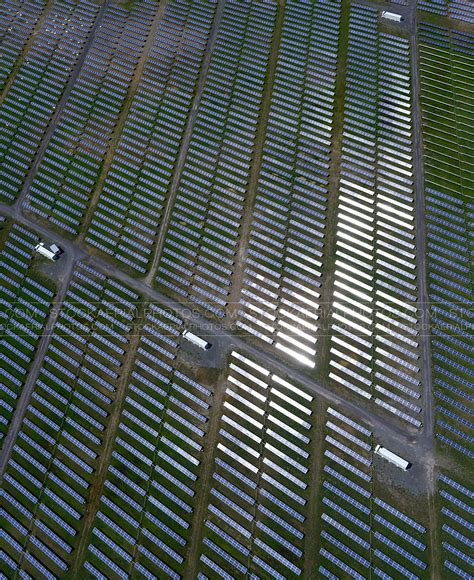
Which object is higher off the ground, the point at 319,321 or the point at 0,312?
the point at 319,321

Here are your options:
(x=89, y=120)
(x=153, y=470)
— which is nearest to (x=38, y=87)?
(x=89, y=120)

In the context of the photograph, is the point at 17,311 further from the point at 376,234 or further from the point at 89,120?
the point at 376,234

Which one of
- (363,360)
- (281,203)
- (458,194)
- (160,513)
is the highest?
(458,194)

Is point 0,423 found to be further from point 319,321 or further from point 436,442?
point 436,442

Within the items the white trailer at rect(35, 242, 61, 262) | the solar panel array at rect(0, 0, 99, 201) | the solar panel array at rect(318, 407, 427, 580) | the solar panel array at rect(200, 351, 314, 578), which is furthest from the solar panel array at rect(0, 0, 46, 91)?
the solar panel array at rect(318, 407, 427, 580)

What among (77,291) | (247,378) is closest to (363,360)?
(247,378)

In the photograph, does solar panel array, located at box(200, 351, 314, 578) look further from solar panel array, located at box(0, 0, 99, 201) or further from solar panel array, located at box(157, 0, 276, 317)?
solar panel array, located at box(0, 0, 99, 201)

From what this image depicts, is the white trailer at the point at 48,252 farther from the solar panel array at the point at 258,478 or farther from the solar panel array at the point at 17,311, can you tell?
the solar panel array at the point at 258,478

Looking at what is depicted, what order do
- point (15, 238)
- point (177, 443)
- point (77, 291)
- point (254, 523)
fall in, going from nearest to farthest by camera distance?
point (254, 523)
point (177, 443)
point (77, 291)
point (15, 238)
